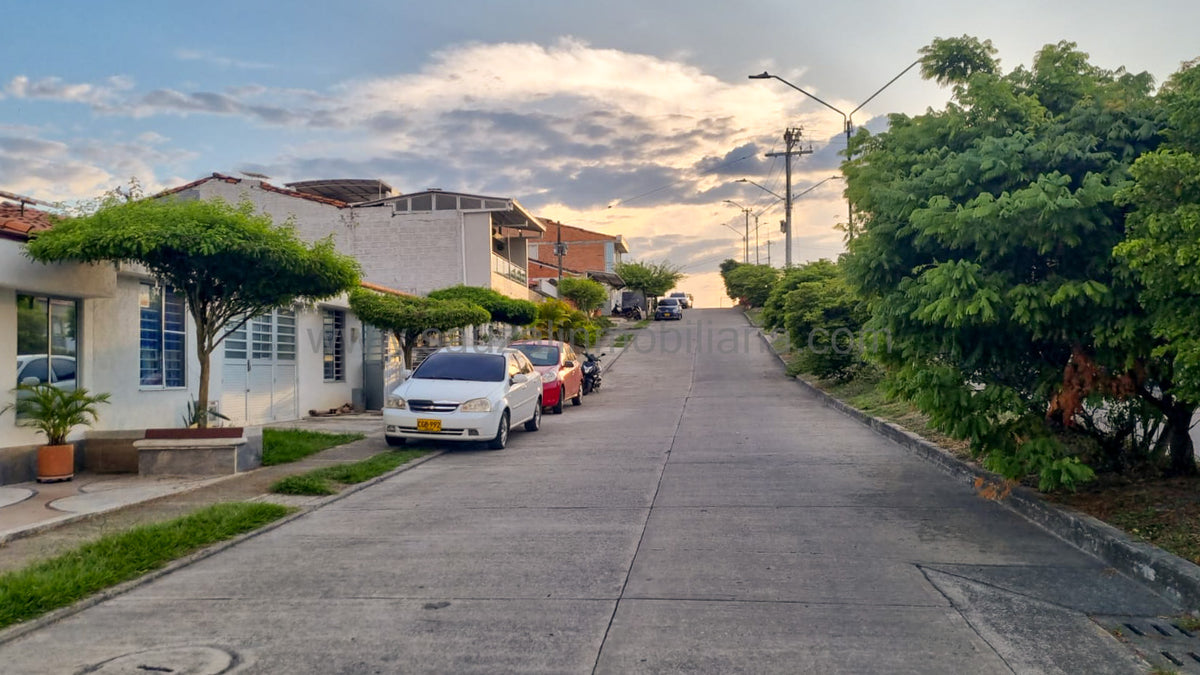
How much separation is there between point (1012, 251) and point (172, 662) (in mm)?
6886

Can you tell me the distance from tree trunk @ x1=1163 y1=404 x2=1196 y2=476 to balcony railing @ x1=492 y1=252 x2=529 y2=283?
85.6 ft

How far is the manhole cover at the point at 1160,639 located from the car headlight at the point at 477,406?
950 cm

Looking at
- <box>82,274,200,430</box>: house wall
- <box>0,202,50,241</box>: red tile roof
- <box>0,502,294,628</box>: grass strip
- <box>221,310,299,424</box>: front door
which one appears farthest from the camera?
<box>221,310,299,424</box>: front door

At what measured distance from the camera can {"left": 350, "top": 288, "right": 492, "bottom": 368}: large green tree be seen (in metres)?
19.4

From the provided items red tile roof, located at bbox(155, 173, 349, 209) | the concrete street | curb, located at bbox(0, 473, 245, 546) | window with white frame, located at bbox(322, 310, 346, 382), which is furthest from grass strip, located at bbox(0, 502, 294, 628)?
red tile roof, located at bbox(155, 173, 349, 209)

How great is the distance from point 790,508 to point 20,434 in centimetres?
887

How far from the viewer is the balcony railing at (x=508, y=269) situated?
109 ft

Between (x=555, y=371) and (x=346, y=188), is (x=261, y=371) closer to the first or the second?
(x=555, y=371)

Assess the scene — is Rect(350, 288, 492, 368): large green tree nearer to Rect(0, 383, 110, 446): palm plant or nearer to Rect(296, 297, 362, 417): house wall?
Rect(296, 297, 362, 417): house wall

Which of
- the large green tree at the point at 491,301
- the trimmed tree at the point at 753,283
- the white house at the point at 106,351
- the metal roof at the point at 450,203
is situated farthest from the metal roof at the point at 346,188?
the trimmed tree at the point at 753,283

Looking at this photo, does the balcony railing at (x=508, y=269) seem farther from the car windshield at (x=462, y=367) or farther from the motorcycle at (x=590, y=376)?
the car windshield at (x=462, y=367)

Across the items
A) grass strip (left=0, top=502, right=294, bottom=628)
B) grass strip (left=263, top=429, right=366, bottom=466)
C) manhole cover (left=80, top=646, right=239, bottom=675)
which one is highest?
grass strip (left=263, top=429, right=366, bottom=466)

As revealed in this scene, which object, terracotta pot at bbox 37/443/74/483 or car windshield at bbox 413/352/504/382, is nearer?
terracotta pot at bbox 37/443/74/483

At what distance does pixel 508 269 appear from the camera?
119ft
